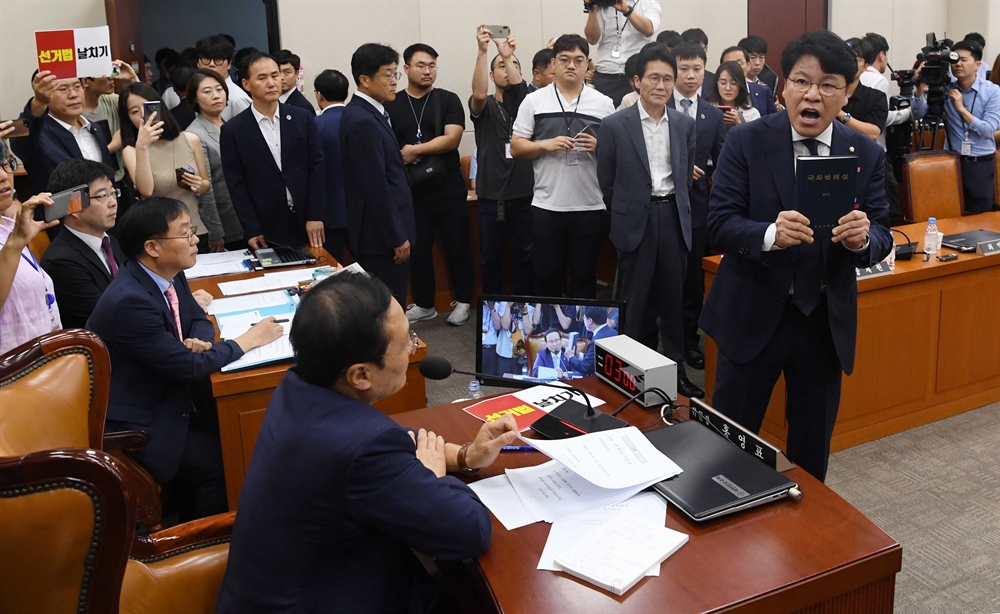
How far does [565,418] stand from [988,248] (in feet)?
8.26

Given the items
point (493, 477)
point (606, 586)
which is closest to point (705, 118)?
point (493, 477)

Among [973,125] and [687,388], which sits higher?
[973,125]

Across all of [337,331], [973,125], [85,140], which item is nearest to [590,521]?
[337,331]

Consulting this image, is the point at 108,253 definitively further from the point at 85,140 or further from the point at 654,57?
the point at 654,57

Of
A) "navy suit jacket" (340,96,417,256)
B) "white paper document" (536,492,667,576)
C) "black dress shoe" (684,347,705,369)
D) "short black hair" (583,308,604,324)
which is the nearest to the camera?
"white paper document" (536,492,667,576)

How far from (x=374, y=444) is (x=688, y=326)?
3.26 m

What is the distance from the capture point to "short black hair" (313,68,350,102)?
4195mm

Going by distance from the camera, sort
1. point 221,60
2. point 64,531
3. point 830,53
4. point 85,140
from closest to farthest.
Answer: point 64,531 < point 830,53 < point 85,140 < point 221,60

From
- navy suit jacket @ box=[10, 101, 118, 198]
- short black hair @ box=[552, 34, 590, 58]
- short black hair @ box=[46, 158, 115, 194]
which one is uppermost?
short black hair @ box=[552, 34, 590, 58]

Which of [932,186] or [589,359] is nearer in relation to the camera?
[589,359]

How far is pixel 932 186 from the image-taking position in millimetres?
4426

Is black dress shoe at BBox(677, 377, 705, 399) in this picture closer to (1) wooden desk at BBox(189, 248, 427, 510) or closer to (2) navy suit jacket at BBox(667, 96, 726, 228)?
(2) navy suit jacket at BBox(667, 96, 726, 228)

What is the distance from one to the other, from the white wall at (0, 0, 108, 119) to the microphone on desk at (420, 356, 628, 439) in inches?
194

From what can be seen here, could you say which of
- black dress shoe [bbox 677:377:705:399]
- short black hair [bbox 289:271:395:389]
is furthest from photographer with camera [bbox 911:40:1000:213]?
short black hair [bbox 289:271:395:389]
